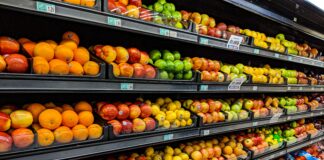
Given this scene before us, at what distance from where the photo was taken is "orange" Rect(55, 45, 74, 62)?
1.17m

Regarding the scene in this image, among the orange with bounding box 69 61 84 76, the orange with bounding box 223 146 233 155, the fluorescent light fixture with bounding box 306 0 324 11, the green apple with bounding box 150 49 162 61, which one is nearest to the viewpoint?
the orange with bounding box 69 61 84 76

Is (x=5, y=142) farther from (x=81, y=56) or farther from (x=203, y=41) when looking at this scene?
(x=203, y=41)

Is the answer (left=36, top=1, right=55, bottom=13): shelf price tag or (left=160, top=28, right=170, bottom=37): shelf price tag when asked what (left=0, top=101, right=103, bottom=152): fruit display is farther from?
(left=160, top=28, right=170, bottom=37): shelf price tag

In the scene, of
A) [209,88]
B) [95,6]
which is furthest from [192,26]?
[95,6]

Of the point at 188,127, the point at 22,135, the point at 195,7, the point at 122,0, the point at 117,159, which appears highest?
the point at 195,7

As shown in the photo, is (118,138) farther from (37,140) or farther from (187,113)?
(187,113)

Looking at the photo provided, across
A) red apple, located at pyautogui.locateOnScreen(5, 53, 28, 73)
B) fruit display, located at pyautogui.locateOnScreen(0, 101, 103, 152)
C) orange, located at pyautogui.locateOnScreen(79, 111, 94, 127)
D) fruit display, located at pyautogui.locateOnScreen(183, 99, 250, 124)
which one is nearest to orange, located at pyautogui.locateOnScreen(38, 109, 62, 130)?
fruit display, located at pyautogui.locateOnScreen(0, 101, 103, 152)

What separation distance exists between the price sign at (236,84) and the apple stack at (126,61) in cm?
79

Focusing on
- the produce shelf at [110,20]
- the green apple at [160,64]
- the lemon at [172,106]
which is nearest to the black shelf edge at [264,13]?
the produce shelf at [110,20]

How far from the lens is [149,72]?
4.82ft

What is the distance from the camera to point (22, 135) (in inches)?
39.4

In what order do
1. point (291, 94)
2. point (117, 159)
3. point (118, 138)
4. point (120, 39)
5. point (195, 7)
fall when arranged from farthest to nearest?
point (291, 94) → point (195, 7) → point (120, 39) → point (117, 159) → point (118, 138)

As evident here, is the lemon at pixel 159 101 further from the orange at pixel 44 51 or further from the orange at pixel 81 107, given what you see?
the orange at pixel 44 51

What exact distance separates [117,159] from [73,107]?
49 centimetres
